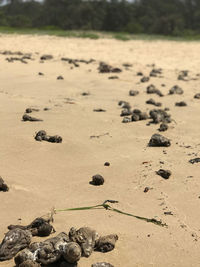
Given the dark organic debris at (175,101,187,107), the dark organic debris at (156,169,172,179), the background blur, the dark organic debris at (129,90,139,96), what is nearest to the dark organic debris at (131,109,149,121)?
the dark organic debris at (175,101,187,107)

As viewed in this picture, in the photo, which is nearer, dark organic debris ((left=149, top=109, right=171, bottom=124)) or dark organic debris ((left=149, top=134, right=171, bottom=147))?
dark organic debris ((left=149, top=134, right=171, bottom=147))

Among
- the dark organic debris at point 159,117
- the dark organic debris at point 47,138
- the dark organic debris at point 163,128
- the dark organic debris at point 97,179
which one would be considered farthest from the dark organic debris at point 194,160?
the dark organic debris at point 159,117

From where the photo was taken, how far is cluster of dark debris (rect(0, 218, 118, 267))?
238cm

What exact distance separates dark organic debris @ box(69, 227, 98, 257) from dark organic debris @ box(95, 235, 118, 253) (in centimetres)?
3

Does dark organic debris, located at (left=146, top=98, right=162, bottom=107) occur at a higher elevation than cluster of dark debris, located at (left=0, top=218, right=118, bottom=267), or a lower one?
lower

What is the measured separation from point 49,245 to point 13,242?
219 millimetres

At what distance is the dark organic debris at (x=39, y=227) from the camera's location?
2701 mm

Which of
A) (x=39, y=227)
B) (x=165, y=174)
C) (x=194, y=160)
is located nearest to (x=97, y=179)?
(x=165, y=174)

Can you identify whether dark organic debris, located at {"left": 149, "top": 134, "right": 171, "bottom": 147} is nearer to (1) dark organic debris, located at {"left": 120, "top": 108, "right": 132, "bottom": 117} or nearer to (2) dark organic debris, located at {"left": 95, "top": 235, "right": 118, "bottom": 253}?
(1) dark organic debris, located at {"left": 120, "top": 108, "right": 132, "bottom": 117}

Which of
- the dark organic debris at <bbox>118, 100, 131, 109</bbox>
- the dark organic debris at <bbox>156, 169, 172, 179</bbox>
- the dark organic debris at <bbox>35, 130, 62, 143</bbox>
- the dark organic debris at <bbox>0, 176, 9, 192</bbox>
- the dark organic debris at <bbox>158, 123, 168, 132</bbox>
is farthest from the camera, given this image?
the dark organic debris at <bbox>118, 100, 131, 109</bbox>

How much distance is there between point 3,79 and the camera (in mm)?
8344

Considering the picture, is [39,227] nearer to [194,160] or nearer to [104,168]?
[104,168]

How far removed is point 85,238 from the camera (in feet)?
8.55

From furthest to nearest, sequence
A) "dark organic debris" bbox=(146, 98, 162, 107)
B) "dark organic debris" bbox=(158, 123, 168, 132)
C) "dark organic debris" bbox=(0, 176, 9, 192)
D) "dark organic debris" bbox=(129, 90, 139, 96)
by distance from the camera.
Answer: "dark organic debris" bbox=(129, 90, 139, 96) → "dark organic debris" bbox=(146, 98, 162, 107) → "dark organic debris" bbox=(158, 123, 168, 132) → "dark organic debris" bbox=(0, 176, 9, 192)
